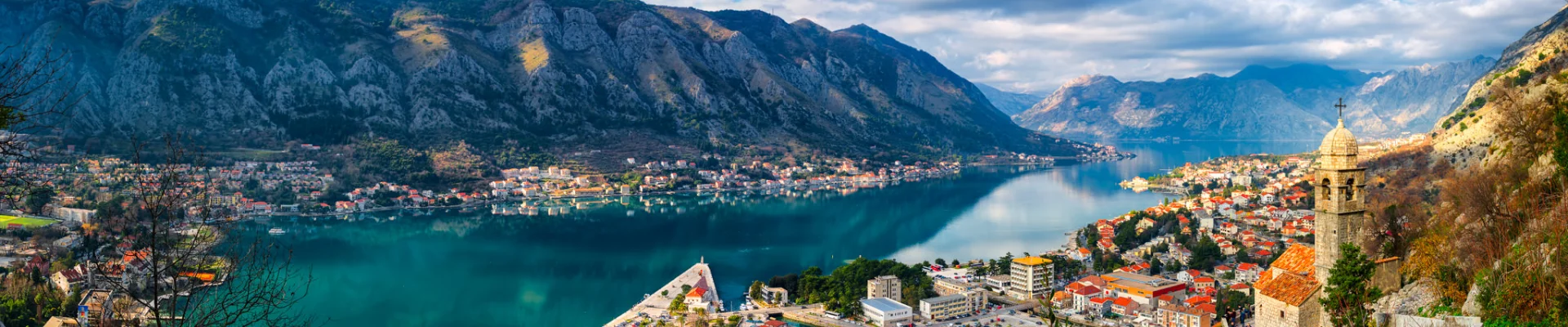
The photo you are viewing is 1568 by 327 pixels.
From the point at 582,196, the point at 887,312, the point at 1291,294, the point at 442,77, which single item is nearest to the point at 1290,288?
the point at 1291,294

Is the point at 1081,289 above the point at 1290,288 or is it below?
below

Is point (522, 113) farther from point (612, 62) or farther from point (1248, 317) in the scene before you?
point (1248, 317)

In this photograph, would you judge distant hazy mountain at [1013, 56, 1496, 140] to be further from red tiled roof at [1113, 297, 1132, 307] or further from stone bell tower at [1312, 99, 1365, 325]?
stone bell tower at [1312, 99, 1365, 325]

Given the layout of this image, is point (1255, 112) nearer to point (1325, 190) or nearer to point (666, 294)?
point (666, 294)

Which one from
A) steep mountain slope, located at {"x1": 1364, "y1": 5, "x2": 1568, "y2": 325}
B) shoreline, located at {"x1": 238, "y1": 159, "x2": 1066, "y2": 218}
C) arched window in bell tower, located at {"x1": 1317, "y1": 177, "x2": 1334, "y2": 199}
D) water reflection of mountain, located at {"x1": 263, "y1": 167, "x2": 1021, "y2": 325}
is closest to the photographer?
steep mountain slope, located at {"x1": 1364, "y1": 5, "x2": 1568, "y2": 325}

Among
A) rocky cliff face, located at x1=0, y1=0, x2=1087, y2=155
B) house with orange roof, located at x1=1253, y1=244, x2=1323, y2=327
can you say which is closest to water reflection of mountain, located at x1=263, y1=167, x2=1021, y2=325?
house with orange roof, located at x1=1253, y1=244, x2=1323, y2=327

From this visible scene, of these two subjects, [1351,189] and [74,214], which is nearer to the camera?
[1351,189]

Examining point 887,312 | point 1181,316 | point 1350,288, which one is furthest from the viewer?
point 887,312
